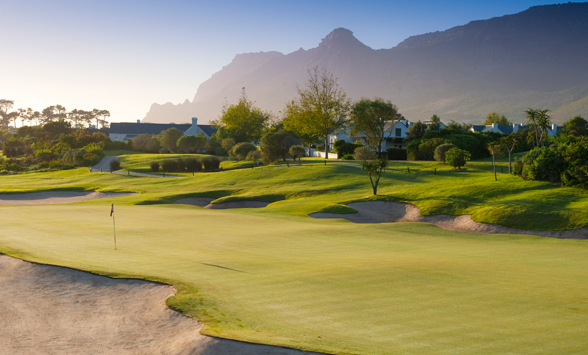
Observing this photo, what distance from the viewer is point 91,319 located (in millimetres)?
14305

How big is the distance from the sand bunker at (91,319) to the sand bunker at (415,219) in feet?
85.3

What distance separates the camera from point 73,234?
27.9 meters

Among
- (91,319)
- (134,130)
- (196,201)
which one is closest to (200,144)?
(134,130)

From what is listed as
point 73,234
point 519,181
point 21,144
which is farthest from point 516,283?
point 21,144

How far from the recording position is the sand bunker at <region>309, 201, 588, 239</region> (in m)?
36.6

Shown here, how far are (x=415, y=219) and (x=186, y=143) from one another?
302 ft

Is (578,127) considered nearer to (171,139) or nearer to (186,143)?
(186,143)

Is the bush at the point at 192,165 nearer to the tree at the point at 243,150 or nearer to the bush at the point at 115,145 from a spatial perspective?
the tree at the point at 243,150

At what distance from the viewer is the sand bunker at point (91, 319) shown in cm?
1210

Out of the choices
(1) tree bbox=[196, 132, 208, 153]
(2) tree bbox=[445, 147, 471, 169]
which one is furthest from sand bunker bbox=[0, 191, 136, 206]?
(1) tree bbox=[196, 132, 208, 153]

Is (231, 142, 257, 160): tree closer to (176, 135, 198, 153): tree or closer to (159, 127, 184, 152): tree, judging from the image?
(176, 135, 198, 153): tree

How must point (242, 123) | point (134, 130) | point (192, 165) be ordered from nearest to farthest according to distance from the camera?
point (192, 165) < point (242, 123) < point (134, 130)

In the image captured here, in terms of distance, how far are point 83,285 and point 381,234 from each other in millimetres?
18000

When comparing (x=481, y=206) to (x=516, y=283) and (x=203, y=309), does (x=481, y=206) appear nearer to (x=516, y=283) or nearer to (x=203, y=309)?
(x=516, y=283)
